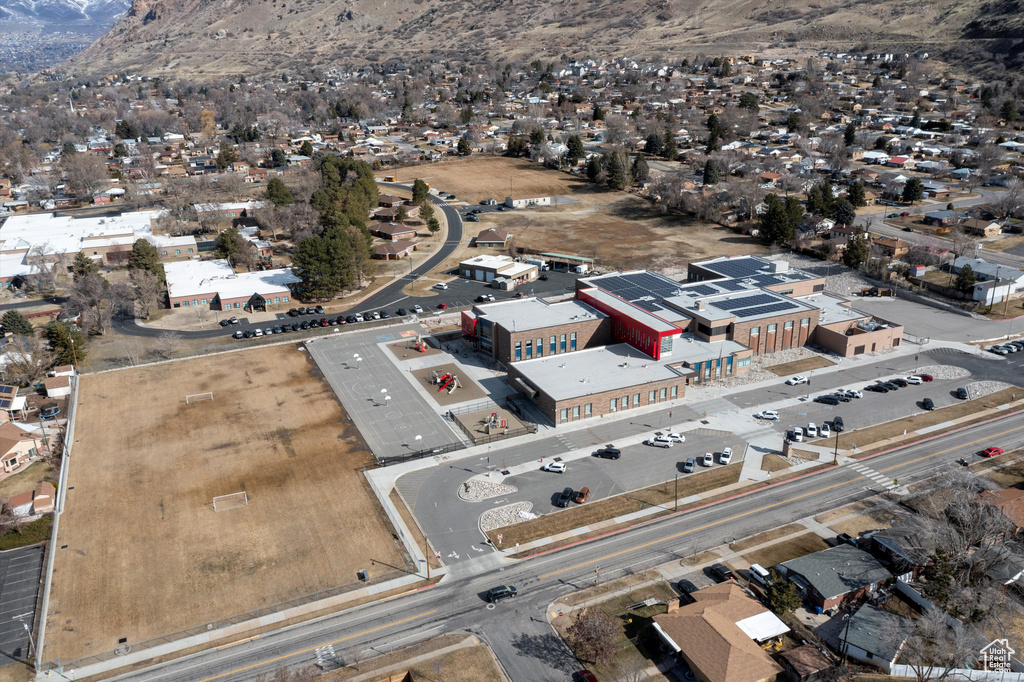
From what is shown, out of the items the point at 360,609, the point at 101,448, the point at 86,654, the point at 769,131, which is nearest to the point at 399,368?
the point at 101,448

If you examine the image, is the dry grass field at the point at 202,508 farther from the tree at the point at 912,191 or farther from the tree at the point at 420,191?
the tree at the point at 912,191

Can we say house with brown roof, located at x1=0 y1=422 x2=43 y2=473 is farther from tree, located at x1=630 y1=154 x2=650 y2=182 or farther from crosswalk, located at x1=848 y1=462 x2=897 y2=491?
tree, located at x1=630 y1=154 x2=650 y2=182

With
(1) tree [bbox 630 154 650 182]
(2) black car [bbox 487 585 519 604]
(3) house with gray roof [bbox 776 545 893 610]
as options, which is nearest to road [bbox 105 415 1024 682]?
(2) black car [bbox 487 585 519 604]

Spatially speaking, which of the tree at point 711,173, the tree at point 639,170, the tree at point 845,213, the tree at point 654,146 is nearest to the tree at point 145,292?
the tree at point 639,170

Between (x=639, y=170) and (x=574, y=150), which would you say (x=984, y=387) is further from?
(x=574, y=150)

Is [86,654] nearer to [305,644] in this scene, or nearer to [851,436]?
[305,644]

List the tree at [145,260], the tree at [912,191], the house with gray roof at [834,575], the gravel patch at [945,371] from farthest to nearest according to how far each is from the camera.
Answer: the tree at [912,191]
the tree at [145,260]
the gravel patch at [945,371]
the house with gray roof at [834,575]
